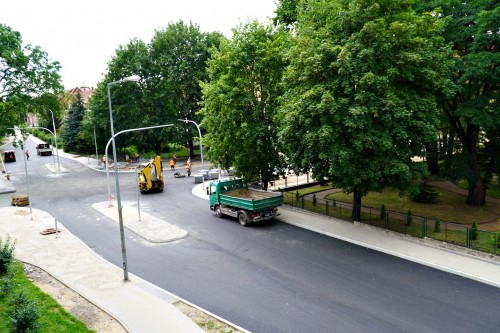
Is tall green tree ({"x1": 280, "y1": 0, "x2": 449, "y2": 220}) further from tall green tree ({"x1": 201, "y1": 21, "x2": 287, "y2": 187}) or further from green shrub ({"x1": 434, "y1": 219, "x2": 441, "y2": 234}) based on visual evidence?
tall green tree ({"x1": 201, "y1": 21, "x2": 287, "y2": 187})

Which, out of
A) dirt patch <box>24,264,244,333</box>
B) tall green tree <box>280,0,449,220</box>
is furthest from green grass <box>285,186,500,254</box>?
dirt patch <box>24,264,244,333</box>

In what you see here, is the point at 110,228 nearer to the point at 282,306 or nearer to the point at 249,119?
the point at 249,119

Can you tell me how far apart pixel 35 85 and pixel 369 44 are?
3564cm

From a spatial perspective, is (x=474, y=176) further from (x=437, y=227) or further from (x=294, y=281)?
(x=294, y=281)

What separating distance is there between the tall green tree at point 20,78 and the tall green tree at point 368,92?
31025 millimetres

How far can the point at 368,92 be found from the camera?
663 inches

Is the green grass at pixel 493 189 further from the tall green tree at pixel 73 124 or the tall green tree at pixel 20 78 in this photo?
the tall green tree at pixel 73 124

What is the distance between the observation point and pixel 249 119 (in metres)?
24.1

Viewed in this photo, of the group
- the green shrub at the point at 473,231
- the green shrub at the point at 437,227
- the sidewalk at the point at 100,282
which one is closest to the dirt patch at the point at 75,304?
the sidewalk at the point at 100,282

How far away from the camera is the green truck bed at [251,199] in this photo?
21.2 metres

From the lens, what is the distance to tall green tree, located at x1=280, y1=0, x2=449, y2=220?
55.1 feet

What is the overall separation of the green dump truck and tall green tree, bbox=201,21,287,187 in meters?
1.22

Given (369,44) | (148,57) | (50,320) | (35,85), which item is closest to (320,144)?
(369,44)

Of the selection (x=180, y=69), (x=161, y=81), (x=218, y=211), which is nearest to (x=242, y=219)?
(x=218, y=211)
